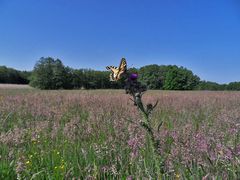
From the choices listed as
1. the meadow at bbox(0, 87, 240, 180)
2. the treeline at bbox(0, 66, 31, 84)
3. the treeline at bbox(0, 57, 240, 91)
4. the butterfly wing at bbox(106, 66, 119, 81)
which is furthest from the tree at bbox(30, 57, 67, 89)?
the butterfly wing at bbox(106, 66, 119, 81)

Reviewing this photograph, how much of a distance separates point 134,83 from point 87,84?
7929 centimetres

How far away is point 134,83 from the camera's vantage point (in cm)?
157

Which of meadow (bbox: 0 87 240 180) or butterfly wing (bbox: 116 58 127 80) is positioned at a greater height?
butterfly wing (bbox: 116 58 127 80)

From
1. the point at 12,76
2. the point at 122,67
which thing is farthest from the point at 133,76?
the point at 12,76

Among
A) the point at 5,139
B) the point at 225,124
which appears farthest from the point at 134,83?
the point at 225,124

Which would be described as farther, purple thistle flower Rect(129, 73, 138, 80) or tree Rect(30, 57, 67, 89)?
tree Rect(30, 57, 67, 89)

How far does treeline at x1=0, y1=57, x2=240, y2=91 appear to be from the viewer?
68.1 m

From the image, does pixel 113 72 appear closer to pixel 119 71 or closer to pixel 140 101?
pixel 119 71

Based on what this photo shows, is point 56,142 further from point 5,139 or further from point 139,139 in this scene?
point 139,139

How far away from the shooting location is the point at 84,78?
3216 inches

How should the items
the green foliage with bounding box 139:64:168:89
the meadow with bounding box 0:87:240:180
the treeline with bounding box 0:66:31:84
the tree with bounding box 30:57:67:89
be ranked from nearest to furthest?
the meadow with bounding box 0:87:240:180 → the tree with bounding box 30:57:67:89 → the green foliage with bounding box 139:64:168:89 → the treeline with bounding box 0:66:31:84

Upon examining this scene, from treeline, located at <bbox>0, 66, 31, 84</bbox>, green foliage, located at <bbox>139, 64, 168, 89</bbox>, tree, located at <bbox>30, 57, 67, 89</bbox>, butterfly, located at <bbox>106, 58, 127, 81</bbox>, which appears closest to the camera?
butterfly, located at <bbox>106, 58, 127, 81</bbox>

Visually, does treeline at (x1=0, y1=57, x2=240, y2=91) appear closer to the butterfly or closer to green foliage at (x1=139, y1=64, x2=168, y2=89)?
green foliage at (x1=139, y1=64, x2=168, y2=89)

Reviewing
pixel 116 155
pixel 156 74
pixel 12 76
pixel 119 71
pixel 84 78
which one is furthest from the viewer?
pixel 156 74
